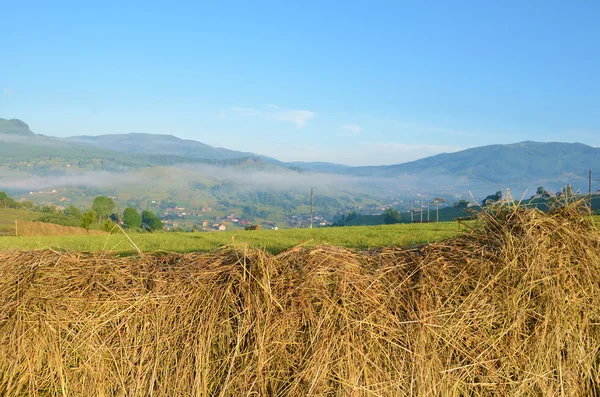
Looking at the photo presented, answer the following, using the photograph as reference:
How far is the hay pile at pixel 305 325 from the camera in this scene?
3332 mm

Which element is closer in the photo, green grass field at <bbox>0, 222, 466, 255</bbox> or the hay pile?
the hay pile

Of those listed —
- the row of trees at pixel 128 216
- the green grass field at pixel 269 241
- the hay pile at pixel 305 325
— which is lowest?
the row of trees at pixel 128 216

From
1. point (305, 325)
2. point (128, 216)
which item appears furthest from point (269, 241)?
point (128, 216)

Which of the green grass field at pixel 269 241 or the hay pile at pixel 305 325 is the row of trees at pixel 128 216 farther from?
the hay pile at pixel 305 325

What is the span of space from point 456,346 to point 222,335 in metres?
1.81

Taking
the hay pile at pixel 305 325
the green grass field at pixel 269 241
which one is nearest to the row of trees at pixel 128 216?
the green grass field at pixel 269 241

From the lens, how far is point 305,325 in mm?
3363

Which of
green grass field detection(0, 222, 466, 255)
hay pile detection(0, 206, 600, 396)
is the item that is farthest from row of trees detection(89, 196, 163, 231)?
hay pile detection(0, 206, 600, 396)

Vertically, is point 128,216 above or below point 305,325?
below

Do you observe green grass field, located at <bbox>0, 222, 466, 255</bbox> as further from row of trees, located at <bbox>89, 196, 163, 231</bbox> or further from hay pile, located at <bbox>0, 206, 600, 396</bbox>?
row of trees, located at <bbox>89, 196, 163, 231</bbox>

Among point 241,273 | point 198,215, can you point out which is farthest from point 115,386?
point 198,215

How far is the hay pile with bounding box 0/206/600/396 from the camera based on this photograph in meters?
3.33

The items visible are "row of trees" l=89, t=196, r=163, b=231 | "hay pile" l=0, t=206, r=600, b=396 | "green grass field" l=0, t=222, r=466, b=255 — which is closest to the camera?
"hay pile" l=0, t=206, r=600, b=396

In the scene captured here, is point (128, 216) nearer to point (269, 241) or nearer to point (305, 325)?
point (269, 241)
